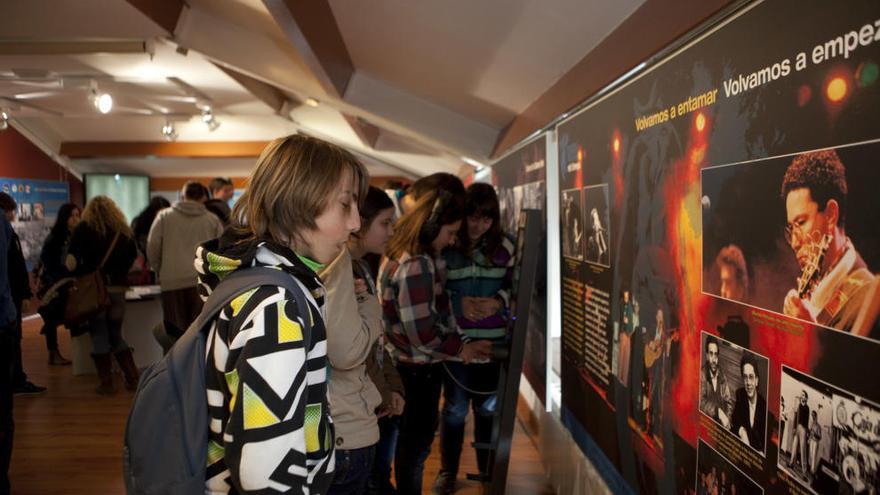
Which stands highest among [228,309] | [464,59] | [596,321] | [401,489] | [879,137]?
[464,59]

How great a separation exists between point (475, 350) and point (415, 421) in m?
0.40

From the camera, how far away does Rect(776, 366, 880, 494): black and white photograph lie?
39.9 inches

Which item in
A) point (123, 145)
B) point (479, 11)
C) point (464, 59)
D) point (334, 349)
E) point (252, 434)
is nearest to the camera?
point (252, 434)

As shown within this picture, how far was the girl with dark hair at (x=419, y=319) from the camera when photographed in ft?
9.11

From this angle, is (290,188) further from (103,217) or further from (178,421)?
(103,217)

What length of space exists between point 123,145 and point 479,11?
11115mm

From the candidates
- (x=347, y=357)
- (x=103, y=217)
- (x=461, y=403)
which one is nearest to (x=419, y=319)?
(x=461, y=403)

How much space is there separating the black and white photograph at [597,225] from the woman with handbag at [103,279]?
4488 millimetres

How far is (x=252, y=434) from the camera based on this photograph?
1129mm

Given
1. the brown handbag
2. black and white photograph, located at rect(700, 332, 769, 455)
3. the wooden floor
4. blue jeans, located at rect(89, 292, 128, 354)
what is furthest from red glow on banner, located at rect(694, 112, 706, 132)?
blue jeans, located at rect(89, 292, 128, 354)

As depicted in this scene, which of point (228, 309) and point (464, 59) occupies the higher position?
point (464, 59)

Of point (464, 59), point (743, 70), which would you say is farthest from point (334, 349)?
point (464, 59)

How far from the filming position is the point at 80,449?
14.6ft

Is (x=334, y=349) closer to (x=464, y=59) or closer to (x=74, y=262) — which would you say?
(x=464, y=59)
